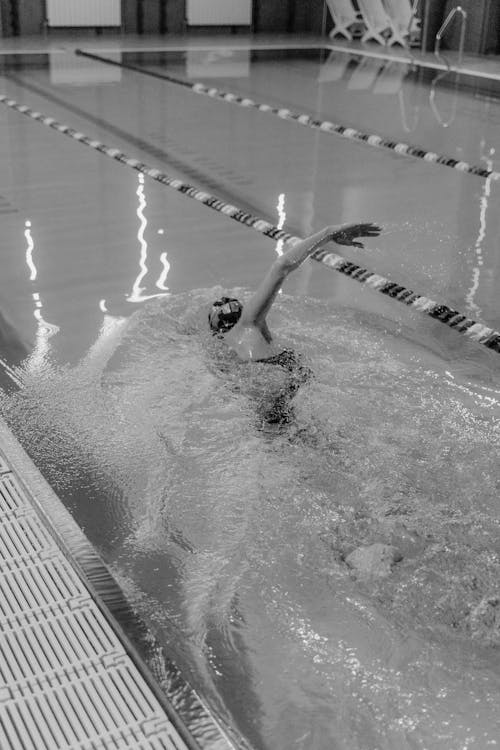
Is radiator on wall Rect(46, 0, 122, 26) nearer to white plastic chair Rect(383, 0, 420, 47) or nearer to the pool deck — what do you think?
white plastic chair Rect(383, 0, 420, 47)

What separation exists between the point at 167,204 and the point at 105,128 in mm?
3007

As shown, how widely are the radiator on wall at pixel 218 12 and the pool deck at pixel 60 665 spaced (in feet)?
59.3

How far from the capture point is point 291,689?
8.04ft

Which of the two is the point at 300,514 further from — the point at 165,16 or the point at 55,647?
the point at 165,16

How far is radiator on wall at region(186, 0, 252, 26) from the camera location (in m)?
19.2

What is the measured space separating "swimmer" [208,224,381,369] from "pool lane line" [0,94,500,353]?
3.14 ft

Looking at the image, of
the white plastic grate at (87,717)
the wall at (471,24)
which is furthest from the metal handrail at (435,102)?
the white plastic grate at (87,717)

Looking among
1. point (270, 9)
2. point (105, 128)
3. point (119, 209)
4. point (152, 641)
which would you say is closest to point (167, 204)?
point (119, 209)

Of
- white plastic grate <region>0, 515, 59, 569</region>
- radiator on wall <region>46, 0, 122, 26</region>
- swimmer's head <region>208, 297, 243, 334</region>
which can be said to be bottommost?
white plastic grate <region>0, 515, 59, 569</region>

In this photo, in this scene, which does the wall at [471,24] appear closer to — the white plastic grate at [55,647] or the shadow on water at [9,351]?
the shadow on water at [9,351]

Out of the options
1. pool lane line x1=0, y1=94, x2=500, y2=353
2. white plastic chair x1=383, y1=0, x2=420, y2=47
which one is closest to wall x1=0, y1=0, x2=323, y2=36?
white plastic chair x1=383, y1=0, x2=420, y2=47

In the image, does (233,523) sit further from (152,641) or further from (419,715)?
(419,715)

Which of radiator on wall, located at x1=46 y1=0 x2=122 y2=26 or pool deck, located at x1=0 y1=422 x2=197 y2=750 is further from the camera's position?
radiator on wall, located at x1=46 y1=0 x2=122 y2=26

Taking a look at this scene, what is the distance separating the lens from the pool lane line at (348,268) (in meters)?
4.57
